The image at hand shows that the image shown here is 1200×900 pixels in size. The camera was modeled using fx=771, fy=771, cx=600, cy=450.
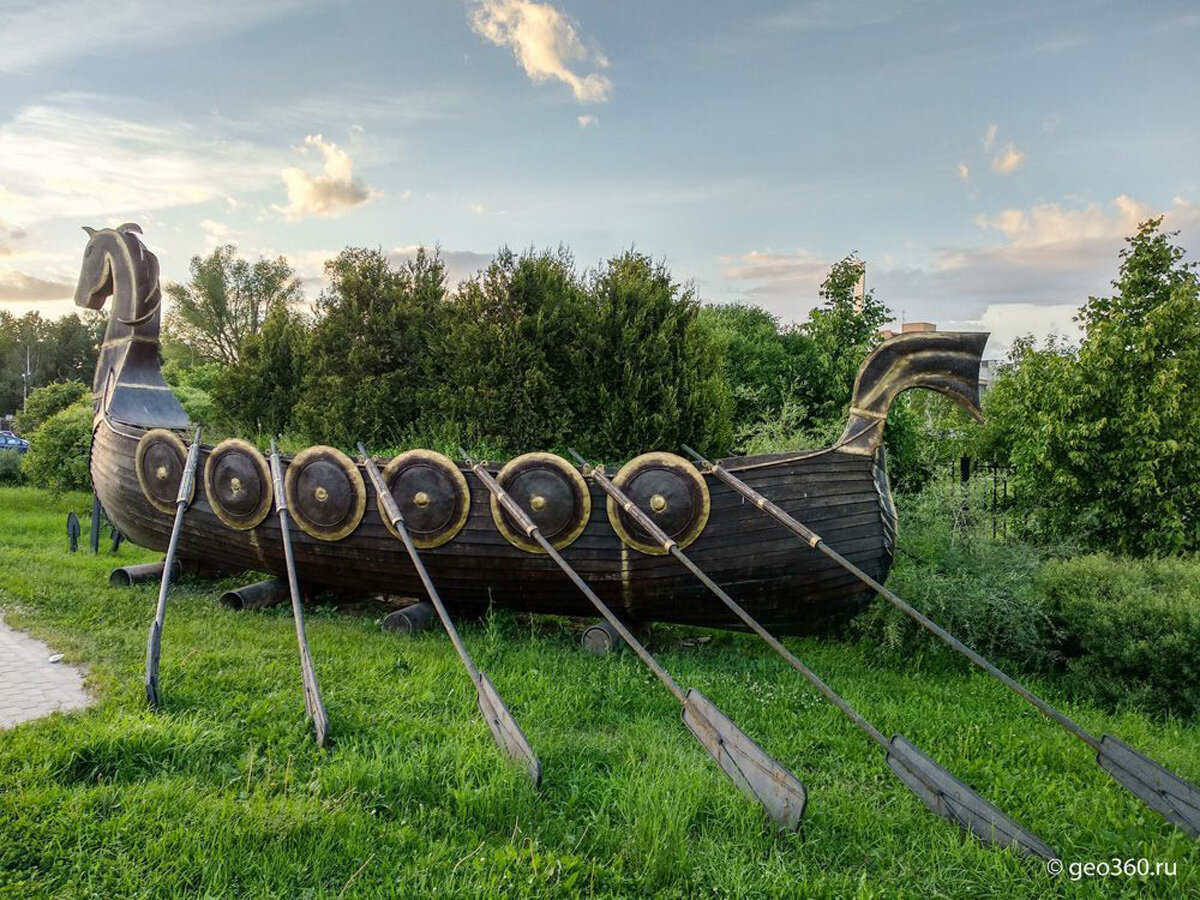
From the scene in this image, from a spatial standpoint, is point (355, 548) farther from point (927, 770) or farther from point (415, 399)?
point (415, 399)

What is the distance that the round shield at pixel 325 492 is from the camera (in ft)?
18.8

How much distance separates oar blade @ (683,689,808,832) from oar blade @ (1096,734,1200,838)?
1407 millimetres

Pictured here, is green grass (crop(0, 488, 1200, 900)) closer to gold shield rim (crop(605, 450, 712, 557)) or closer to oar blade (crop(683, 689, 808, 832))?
oar blade (crop(683, 689, 808, 832))

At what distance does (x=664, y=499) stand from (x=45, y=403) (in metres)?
20.1

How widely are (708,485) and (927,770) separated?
92.5 inches

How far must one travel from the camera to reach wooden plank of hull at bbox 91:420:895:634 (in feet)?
17.1

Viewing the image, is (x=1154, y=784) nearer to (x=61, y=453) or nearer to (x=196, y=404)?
(x=61, y=453)

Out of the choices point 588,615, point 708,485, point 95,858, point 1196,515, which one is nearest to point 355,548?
point 588,615

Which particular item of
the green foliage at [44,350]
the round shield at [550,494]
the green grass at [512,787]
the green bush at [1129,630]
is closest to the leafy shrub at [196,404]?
the green grass at [512,787]

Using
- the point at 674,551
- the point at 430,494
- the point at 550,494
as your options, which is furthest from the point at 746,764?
the point at 430,494

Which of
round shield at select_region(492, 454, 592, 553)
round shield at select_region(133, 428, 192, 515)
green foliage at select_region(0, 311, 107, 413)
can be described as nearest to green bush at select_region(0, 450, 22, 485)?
round shield at select_region(133, 428, 192, 515)

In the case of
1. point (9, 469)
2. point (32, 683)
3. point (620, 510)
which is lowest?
point (9, 469)

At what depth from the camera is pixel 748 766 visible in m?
3.22

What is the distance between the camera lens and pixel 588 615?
5820 millimetres
